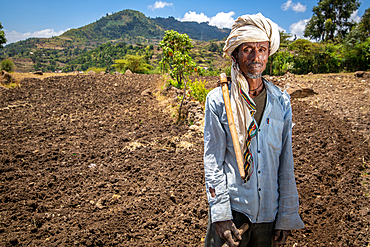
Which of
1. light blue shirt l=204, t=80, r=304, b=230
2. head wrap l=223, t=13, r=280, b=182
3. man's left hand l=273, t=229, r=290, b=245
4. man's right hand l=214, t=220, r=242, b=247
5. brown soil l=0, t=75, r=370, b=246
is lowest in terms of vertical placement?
brown soil l=0, t=75, r=370, b=246

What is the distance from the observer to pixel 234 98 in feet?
4.43

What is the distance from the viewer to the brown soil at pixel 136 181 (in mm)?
2764

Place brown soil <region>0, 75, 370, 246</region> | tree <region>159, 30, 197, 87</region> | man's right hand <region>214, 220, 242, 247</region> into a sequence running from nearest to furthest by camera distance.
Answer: man's right hand <region>214, 220, 242, 247</region>, brown soil <region>0, 75, 370, 246</region>, tree <region>159, 30, 197, 87</region>

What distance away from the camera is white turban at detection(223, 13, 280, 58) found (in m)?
1.32

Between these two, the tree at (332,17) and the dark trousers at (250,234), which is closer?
the dark trousers at (250,234)

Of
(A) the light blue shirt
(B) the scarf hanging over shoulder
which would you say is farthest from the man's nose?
(A) the light blue shirt

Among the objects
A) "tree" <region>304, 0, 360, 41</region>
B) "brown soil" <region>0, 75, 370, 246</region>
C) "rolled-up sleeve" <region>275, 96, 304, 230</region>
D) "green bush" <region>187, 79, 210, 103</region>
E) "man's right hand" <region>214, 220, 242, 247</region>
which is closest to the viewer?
"man's right hand" <region>214, 220, 242, 247</region>

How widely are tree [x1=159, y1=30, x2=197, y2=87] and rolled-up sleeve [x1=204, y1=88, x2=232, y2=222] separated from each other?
5.68 meters

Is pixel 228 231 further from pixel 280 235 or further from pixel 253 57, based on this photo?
pixel 253 57

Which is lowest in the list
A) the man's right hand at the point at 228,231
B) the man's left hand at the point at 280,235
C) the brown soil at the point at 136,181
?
the brown soil at the point at 136,181

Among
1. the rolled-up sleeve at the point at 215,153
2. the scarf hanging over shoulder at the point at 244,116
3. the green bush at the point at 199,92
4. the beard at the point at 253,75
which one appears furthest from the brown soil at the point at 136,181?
the beard at the point at 253,75

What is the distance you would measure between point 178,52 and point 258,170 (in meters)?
6.15

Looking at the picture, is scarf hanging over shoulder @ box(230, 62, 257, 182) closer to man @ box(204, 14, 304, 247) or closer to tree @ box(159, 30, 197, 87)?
man @ box(204, 14, 304, 247)

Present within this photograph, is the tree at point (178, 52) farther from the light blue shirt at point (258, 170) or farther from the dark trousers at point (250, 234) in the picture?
the dark trousers at point (250, 234)
